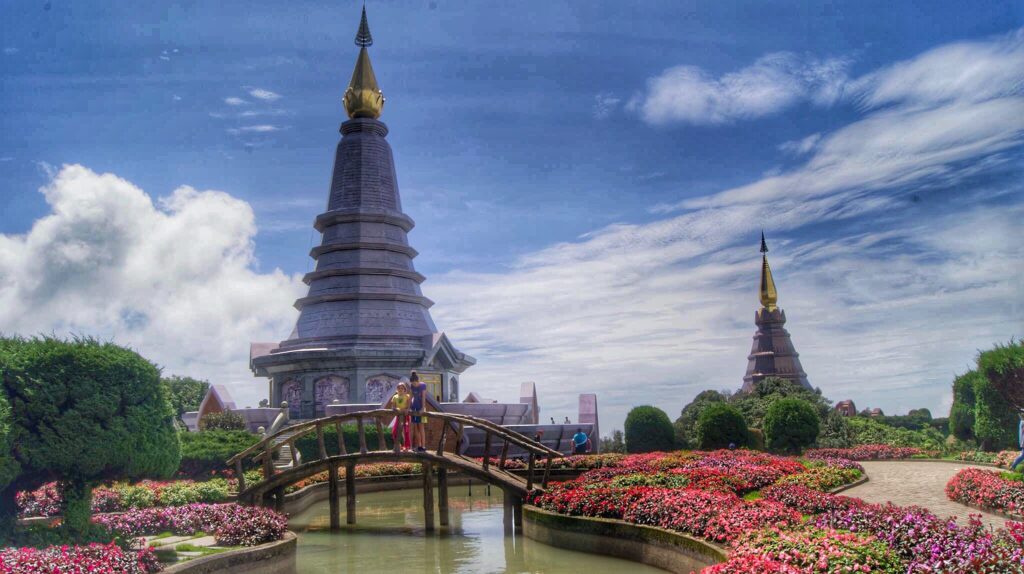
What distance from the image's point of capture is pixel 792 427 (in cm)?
3266

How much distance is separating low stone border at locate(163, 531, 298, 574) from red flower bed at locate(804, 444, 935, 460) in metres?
22.4

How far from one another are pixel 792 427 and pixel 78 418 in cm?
2641

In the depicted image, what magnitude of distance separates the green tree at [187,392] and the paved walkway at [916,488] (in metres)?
48.2

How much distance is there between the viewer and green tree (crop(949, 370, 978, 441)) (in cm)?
3819

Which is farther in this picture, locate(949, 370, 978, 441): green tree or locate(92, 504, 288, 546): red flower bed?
locate(949, 370, 978, 441): green tree

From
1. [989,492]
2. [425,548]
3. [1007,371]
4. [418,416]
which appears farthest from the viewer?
[1007,371]

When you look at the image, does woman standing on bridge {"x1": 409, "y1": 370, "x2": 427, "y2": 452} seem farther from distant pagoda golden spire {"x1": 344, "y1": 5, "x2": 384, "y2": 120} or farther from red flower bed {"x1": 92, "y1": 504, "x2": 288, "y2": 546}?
distant pagoda golden spire {"x1": 344, "y1": 5, "x2": 384, "y2": 120}

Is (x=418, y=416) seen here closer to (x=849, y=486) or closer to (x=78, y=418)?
(x=78, y=418)

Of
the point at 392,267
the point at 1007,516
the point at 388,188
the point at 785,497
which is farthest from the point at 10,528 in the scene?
the point at 388,188

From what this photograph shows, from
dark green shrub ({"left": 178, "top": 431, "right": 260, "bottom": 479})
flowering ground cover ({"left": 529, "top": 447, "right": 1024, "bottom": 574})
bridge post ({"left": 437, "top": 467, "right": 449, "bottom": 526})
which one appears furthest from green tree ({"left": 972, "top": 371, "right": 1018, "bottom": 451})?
dark green shrub ({"left": 178, "top": 431, "right": 260, "bottom": 479})

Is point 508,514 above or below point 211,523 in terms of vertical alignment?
below

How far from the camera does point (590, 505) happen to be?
54.1 ft

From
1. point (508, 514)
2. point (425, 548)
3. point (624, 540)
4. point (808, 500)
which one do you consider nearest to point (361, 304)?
point (508, 514)

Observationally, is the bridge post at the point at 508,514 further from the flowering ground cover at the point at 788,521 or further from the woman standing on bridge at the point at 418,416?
the woman standing on bridge at the point at 418,416
